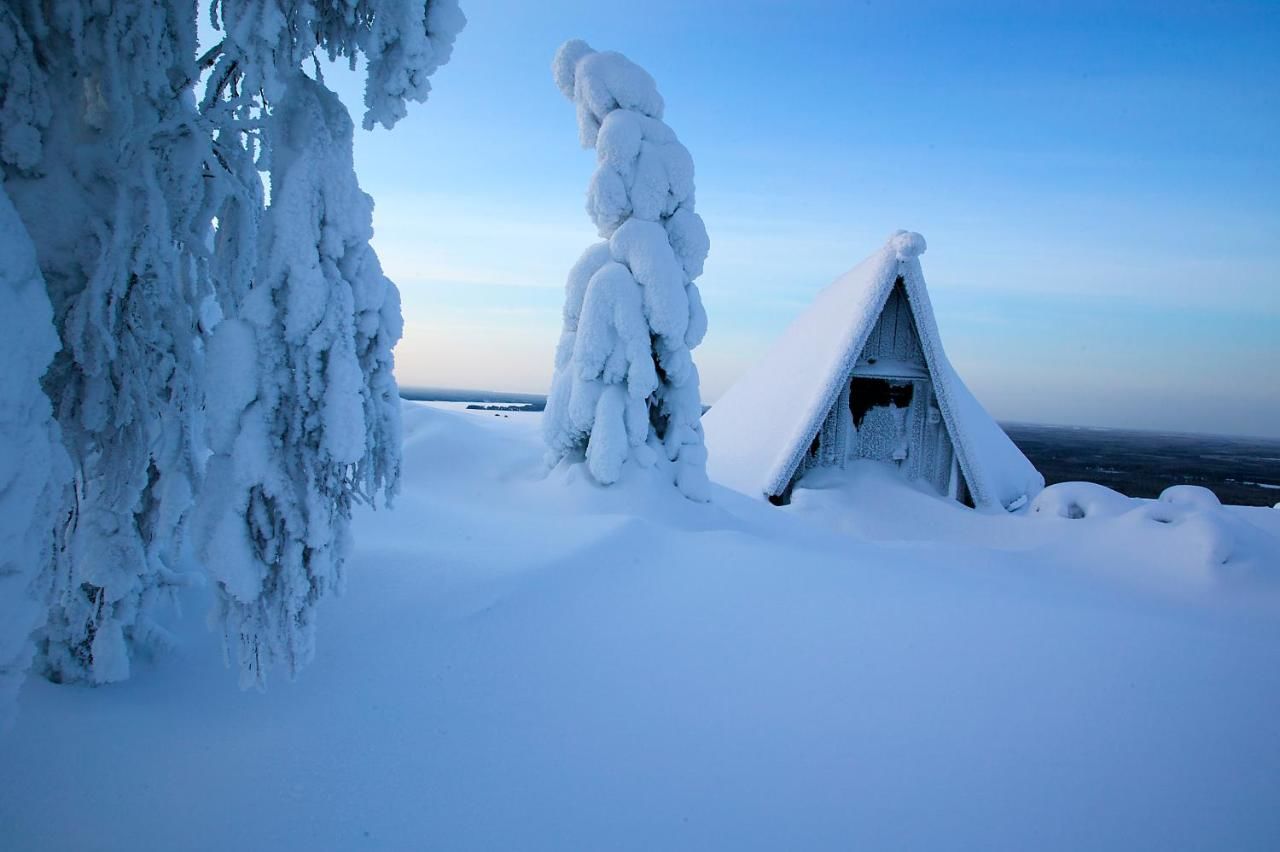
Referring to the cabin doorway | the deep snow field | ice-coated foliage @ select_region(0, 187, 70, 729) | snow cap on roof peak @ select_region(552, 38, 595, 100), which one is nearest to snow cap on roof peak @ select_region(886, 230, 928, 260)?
the cabin doorway

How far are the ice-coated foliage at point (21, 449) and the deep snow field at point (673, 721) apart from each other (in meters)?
0.87

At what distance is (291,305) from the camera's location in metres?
2.32

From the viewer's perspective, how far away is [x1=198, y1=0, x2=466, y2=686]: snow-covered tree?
7.42 ft

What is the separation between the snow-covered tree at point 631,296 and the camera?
23.9 feet

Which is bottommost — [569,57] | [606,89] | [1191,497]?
[1191,497]

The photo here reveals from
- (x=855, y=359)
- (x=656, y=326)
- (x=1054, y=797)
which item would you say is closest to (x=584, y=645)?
(x=1054, y=797)

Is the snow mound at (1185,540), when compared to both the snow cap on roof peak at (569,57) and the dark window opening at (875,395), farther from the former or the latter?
the snow cap on roof peak at (569,57)

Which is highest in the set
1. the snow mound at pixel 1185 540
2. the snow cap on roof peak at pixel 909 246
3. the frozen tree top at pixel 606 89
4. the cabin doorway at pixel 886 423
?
the frozen tree top at pixel 606 89

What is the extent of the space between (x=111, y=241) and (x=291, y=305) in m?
0.63

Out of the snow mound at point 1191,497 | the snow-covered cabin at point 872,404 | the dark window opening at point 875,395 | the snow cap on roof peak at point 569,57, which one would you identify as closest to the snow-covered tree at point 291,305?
the snow cap on roof peak at point 569,57

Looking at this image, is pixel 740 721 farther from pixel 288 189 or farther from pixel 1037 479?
pixel 1037 479

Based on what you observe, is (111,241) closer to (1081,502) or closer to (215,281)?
(215,281)

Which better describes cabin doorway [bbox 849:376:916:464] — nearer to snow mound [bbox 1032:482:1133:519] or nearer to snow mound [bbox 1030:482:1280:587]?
snow mound [bbox 1032:482:1133:519]

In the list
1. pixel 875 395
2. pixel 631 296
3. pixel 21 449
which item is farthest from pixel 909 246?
pixel 21 449
